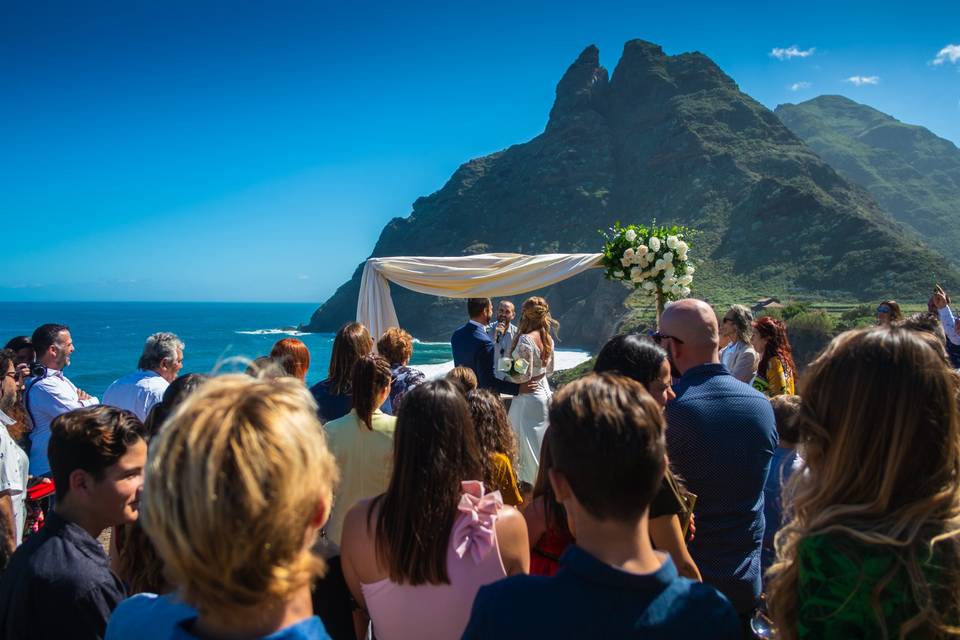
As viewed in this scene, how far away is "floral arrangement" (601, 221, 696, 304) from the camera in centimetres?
749

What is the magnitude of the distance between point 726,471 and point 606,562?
1589 millimetres

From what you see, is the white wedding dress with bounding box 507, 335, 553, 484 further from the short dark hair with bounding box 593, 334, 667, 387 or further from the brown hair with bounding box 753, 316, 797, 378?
the short dark hair with bounding box 593, 334, 667, 387

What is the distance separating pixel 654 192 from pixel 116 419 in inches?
3972

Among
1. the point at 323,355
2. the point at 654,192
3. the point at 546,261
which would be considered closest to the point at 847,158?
the point at 654,192

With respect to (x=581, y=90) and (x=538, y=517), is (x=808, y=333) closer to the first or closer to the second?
(x=538, y=517)

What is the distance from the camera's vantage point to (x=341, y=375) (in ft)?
15.5

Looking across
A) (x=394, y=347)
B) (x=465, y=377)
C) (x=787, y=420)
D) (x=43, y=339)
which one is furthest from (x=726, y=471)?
(x=43, y=339)

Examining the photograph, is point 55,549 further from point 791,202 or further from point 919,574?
point 791,202

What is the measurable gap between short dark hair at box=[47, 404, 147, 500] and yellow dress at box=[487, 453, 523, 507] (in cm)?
167

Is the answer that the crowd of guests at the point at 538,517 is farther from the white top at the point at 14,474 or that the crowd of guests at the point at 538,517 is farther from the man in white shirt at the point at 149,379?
the man in white shirt at the point at 149,379

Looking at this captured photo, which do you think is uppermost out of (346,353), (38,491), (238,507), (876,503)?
(238,507)

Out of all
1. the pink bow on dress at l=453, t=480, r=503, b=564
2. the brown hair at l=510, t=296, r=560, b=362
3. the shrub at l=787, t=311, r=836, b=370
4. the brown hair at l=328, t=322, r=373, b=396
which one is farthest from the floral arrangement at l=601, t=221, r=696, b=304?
the shrub at l=787, t=311, r=836, b=370

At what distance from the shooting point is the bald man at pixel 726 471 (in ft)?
9.62

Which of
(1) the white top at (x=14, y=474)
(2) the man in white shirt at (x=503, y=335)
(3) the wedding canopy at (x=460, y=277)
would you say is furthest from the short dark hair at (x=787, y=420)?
(3) the wedding canopy at (x=460, y=277)
